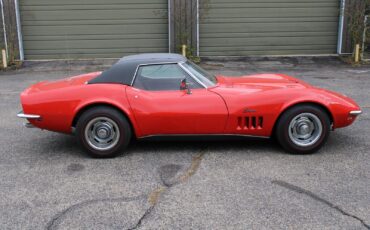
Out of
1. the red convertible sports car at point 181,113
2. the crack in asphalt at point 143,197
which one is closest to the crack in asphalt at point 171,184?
the crack in asphalt at point 143,197

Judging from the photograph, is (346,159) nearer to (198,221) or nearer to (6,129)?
(198,221)

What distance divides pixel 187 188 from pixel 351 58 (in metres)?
12.0

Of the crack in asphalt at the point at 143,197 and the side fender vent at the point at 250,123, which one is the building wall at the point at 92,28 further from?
the crack in asphalt at the point at 143,197

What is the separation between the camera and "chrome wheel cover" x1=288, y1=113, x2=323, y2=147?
16.2ft

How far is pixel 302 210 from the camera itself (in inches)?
142

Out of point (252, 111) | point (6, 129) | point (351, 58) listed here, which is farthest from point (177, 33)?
point (252, 111)

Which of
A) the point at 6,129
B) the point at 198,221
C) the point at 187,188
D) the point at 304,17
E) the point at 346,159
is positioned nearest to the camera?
the point at 198,221

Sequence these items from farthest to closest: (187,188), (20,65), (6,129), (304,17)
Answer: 1. (304,17)
2. (20,65)
3. (6,129)
4. (187,188)

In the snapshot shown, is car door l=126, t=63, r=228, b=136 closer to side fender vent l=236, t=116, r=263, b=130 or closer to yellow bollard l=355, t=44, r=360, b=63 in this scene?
side fender vent l=236, t=116, r=263, b=130

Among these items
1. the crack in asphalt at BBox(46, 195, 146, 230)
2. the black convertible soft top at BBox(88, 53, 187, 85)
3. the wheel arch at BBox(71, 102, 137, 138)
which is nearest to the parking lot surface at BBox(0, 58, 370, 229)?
the crack in asphalt at BBox(46, 195, 146, 230)

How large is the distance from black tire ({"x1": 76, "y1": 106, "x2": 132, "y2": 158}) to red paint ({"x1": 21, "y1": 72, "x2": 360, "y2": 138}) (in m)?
0.09

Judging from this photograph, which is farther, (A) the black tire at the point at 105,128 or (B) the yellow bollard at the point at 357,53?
(B) the yellow bollard at the point at 357,53

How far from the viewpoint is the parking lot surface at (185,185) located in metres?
3.47

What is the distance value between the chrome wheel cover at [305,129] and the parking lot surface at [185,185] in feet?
0.63
